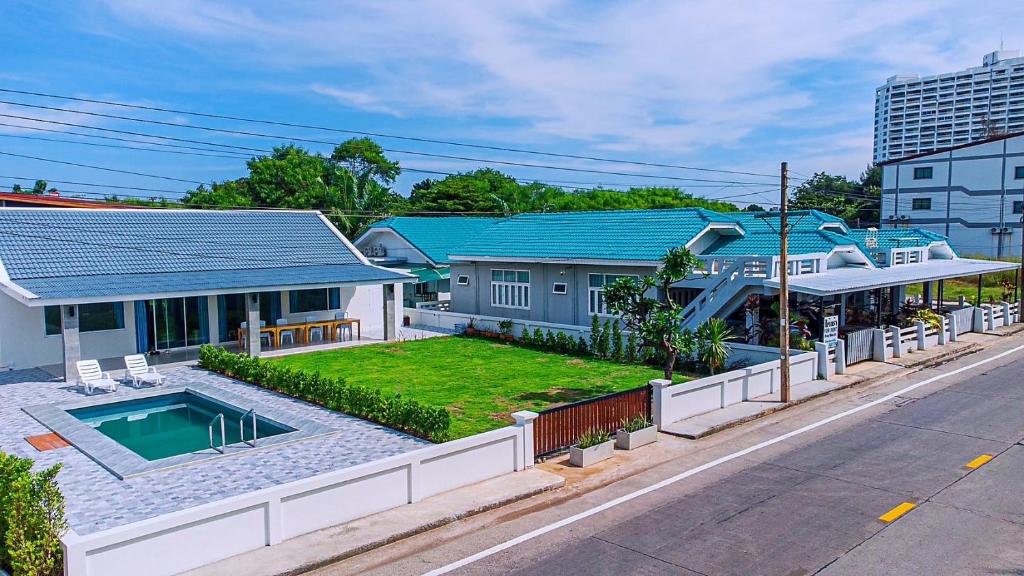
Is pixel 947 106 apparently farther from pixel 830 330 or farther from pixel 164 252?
pixel 164 252

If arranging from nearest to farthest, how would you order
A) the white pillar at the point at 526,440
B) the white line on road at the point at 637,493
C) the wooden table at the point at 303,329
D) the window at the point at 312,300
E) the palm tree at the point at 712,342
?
the white line on road at the point at 637,493 < the white pillar at the point at 526,440 < the palm tree at the point at 712,342 < the wooden table at the point at 303,329 < the window at the point at 312,300

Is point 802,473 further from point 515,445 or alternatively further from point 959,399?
point 959,399

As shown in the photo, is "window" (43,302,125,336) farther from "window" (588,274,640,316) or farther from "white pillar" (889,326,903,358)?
"white pillar" (889,326,903,358)

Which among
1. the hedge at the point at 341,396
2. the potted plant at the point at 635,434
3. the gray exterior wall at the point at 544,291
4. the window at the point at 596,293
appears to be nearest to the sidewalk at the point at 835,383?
the potted plant at the point at 635,434

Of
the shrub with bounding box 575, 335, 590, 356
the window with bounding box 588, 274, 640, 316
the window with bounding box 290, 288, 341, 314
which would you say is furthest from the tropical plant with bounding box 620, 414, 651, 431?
the window with bounding box 290, 288, 341, 314

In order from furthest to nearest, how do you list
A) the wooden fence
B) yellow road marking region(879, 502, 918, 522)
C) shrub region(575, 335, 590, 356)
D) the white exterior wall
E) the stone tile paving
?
shrub region(575, 335, 590, 356) → the white exterior wall → the wooden fence → the stone tile paving → yellow road marking region(879, 502, 918, 522)

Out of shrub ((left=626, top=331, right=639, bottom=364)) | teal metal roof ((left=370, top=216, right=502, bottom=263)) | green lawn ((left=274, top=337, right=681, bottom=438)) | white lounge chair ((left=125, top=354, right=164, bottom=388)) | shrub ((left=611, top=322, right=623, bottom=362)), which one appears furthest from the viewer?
teal metal roof ((left=370, top=216, right=502, bottom=263))

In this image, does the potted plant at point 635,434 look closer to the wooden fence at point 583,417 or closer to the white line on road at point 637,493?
the wooden fence at point 583,417
